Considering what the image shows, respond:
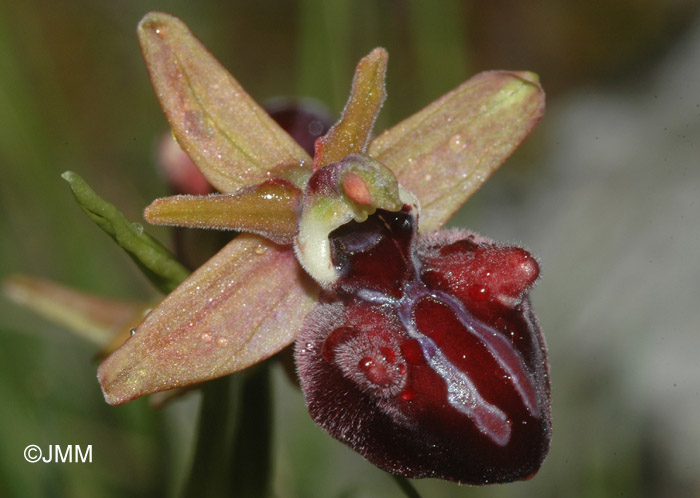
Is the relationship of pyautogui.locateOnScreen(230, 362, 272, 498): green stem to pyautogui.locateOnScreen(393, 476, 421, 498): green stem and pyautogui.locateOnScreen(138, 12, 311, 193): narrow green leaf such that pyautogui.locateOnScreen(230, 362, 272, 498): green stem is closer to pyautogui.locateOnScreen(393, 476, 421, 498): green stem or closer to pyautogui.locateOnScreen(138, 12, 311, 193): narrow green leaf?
pyautogui.locateOnScreen(393, 476, 421, 498): green stem

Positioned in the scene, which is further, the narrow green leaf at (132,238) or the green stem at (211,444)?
the green stem at (211,444)

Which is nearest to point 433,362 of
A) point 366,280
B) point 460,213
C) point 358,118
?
point 366,280

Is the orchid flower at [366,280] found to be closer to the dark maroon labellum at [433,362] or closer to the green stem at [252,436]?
the dark maroon labellum at [433,362]

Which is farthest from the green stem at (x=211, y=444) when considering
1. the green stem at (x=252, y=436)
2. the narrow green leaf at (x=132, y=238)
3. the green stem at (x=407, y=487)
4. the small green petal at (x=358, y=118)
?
the small green petal at (x=358, y=118)

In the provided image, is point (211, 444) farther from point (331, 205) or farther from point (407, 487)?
point (331, 205)

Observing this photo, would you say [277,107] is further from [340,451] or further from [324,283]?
[340,451]

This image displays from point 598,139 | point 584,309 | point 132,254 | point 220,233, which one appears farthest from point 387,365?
point 598,139

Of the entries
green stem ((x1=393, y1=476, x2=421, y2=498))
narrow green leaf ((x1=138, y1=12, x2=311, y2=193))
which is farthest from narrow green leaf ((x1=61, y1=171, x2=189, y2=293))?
green stem ((x1=393, y1=476, x2=421, y2=498))
